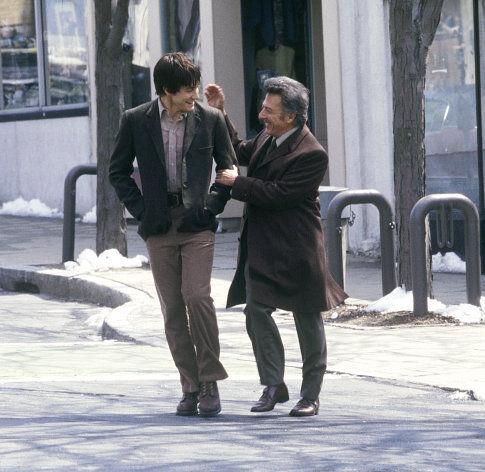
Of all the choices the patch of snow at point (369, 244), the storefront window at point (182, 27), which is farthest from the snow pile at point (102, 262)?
the storefront window at point (182, 27)

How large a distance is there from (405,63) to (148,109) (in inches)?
155

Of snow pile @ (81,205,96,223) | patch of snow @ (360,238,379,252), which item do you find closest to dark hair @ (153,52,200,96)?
patch of snow @ (360,238,379,252)

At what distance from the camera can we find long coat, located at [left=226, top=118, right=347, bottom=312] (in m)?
6.31

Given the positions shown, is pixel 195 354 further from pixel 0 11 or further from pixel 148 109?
pixel 0 11

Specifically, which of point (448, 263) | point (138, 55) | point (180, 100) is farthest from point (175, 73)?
point (138, 55)

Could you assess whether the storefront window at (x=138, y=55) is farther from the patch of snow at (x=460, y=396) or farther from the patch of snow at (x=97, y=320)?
the patch of snow at (x=460, y=396)

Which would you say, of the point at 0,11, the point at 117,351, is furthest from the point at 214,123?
the point at 0,11

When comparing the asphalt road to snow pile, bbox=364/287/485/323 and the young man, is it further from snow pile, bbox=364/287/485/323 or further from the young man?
snow pile, bbox=364/287/485/323

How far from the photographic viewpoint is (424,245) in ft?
30.8

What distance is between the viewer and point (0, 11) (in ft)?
68.7

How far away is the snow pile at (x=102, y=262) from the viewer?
1266 centimetres

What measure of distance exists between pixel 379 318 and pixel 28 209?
11.2 m

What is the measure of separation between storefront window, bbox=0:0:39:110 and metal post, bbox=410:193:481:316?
12.0 metres

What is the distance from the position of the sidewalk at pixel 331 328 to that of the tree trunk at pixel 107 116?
1.84 ft
